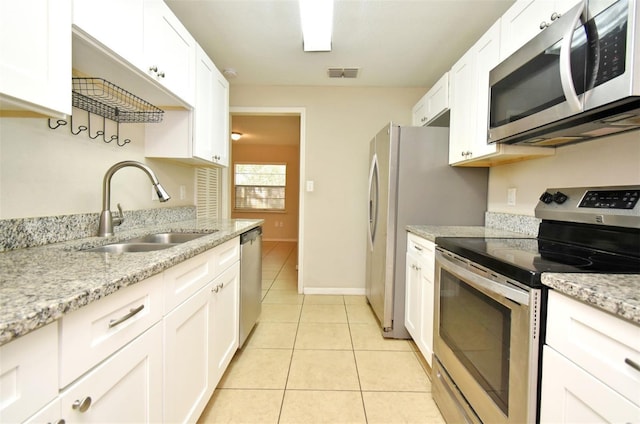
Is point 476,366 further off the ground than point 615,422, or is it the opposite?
point 615,422

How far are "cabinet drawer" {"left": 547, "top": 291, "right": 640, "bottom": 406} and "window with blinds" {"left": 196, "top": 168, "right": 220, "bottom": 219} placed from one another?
2.70m

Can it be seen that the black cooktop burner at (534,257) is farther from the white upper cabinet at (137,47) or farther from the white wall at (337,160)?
the white wall at (337,160)

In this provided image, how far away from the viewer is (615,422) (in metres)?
0.64

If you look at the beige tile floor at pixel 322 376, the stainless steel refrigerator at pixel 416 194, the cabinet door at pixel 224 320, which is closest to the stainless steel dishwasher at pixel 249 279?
the cabinet door at pixel 224 320

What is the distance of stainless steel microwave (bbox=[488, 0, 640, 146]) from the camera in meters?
0.87

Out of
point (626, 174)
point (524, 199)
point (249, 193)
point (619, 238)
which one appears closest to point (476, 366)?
point (619, 238)

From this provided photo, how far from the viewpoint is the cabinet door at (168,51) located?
4.50 ft

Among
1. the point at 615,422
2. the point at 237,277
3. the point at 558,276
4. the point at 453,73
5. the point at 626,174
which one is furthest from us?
the point at 453,73

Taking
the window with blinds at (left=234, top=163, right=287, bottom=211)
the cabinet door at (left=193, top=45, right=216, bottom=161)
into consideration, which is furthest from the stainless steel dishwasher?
the window with blinds at (left=234, top=163, right=287, bottom=211)

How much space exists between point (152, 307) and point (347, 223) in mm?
2507

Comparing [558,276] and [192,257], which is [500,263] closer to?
[558,276]

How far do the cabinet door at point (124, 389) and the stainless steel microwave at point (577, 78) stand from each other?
1.66 metres

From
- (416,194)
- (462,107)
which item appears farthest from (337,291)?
(462,107)

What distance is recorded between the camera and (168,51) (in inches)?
60.9
